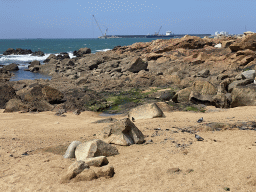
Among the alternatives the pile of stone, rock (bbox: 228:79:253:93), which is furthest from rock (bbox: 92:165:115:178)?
rock (bbox: 228:79:253:93)

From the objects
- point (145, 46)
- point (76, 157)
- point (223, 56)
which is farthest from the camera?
point (145, 46)

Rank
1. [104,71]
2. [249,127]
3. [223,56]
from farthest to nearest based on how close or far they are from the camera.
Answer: [104,71] < [223,56] < [249,127]

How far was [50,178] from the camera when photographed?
4.62 metres

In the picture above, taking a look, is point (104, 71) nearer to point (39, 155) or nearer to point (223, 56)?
point (223, 56)

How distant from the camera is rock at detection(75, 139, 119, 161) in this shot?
209 inches

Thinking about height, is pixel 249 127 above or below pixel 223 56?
below

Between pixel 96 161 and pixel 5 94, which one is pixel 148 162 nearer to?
pixel 96 161

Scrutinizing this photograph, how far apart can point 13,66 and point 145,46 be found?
61.0 ft

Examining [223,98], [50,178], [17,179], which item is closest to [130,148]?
[50,178]

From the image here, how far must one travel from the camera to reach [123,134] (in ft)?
21.0

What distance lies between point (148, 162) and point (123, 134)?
140 centimetres

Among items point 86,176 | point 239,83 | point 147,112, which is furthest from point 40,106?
point 239,83

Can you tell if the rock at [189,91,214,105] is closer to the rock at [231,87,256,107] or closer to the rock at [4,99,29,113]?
the rock at [231,87,256,107]

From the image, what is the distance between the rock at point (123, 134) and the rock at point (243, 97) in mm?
6095
